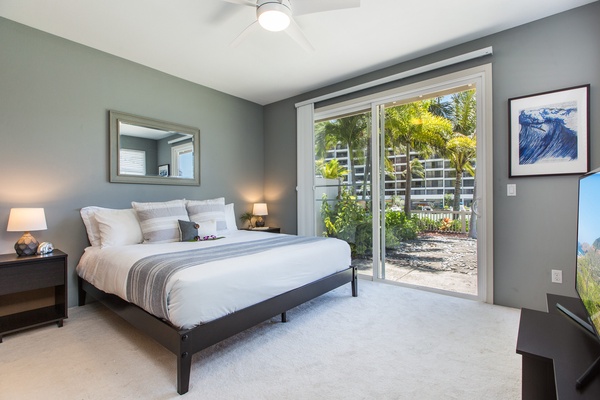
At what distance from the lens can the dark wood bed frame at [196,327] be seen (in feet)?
5.18

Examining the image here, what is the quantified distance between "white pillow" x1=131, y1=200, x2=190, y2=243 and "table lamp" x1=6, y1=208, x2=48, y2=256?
2.52ft

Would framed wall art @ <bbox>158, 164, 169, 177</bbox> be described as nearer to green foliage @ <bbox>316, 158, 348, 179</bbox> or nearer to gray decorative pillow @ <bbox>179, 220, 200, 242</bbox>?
gray decorative pillow @ <bbox>179, 220, 200, 242</bbox>

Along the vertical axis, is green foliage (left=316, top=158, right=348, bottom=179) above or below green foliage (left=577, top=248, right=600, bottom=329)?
above

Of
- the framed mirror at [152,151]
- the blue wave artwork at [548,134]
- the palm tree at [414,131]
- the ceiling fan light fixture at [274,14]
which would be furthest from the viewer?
the palm tree at [414,131]

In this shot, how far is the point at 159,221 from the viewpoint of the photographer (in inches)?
Result: 115

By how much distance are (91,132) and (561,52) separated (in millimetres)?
4599

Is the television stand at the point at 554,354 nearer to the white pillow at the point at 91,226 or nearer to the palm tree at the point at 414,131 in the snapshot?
the palm tree at the point at 414,131

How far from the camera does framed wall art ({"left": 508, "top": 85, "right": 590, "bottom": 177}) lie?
94.7 inches

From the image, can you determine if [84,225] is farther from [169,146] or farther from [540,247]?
[540,247]

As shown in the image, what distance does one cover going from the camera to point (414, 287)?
3.35m

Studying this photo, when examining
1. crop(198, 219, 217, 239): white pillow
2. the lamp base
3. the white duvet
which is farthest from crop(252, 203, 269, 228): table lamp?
the lamp base

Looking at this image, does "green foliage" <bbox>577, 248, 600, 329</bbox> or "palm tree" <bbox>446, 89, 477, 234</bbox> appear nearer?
"green foliage" <bbox>577, 248, 600, 329</bbox>

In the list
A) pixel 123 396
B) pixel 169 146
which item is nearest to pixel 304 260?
pixel 123 396

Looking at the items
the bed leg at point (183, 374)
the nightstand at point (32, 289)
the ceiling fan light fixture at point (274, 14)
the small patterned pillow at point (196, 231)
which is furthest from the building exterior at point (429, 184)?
the nightstand at point (32, 289)
